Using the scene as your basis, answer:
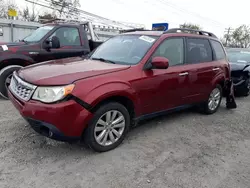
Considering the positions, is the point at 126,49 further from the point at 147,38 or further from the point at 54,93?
the point at 54,93

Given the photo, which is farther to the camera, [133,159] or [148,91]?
[148,91]

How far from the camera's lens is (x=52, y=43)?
17.7ft

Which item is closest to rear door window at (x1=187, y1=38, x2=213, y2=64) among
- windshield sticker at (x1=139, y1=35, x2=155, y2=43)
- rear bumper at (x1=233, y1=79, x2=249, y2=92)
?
windshield sticker at (x1=139, y1=35, x2=155, y2=43)

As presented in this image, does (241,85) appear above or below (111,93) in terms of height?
below

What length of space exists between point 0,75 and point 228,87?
5.41 meters

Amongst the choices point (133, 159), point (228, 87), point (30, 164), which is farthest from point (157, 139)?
point (228, 87)

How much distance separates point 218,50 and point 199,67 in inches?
44.1

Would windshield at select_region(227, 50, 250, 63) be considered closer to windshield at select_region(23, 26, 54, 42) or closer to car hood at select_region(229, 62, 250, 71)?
car hood at select_region(229, 62, 250, 71)

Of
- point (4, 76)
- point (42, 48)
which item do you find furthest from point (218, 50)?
point (4, 76)

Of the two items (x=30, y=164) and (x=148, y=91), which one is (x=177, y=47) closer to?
(x=148, y=91)

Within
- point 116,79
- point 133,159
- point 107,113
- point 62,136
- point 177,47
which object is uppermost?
point 177,47

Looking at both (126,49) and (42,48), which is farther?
(42,48)

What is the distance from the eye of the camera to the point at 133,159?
311 cm

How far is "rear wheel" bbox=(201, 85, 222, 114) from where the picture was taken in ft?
16.6
